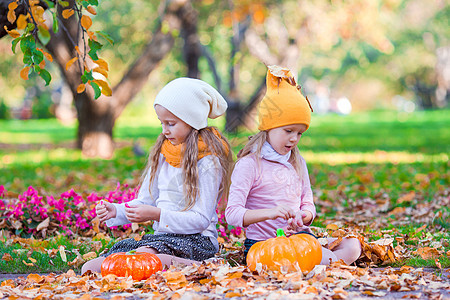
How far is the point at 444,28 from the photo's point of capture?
35250mm

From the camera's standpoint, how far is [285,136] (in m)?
3.78

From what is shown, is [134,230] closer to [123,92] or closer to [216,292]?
[216,292]

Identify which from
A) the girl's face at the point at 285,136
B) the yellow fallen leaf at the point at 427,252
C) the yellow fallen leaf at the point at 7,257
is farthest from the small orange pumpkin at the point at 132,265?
the yellow fallen leaf at the point at 427,252

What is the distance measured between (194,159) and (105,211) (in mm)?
678

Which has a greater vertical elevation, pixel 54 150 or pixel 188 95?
pixel 188 95

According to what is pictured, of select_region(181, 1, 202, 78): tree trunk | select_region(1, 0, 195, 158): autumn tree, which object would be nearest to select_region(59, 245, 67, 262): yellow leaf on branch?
select_region(1, 0, 195, 158): autumn tree

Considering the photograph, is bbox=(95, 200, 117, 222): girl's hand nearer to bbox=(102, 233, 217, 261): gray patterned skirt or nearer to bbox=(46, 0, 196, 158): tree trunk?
bbox=(102, 233, 217, 261): gray patterned skirt

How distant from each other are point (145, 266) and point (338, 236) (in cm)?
152

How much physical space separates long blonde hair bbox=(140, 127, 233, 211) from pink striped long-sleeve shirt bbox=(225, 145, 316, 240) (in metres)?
0.15

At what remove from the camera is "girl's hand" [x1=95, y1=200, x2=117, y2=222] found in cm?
385

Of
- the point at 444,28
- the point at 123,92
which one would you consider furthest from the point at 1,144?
the point at 444,28

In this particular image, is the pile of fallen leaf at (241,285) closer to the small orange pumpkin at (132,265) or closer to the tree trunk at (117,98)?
the small orange pumpkin at (132,265)

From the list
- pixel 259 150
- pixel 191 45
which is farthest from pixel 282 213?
pixel 191 45

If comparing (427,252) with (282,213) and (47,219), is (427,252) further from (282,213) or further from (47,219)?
(47,219)
